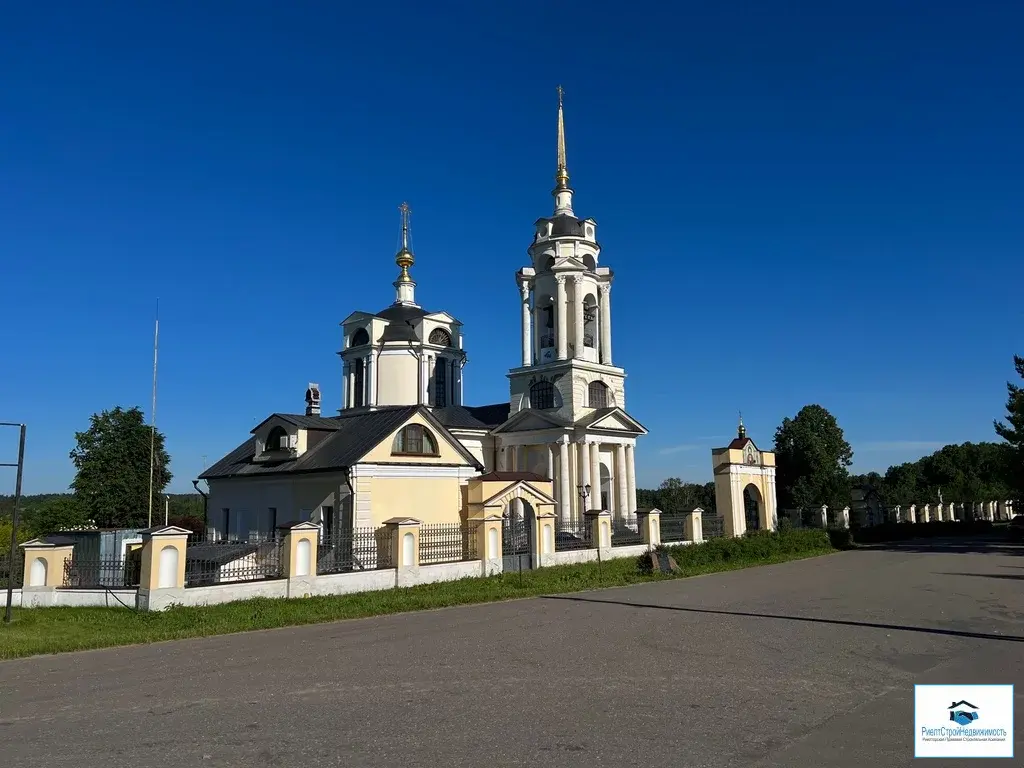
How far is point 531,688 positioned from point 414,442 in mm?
16345

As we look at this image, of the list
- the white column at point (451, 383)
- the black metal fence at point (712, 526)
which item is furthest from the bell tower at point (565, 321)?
the black metal fence at point (712, 526)

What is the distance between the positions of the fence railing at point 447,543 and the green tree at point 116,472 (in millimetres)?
29274

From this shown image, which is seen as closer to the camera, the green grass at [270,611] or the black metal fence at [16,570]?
the green grass at [270,611]

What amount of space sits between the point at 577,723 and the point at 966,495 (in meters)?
72.4

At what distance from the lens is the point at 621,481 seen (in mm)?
37031

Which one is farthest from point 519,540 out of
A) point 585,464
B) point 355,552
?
point 585,464

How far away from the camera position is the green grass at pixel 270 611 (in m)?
12.3

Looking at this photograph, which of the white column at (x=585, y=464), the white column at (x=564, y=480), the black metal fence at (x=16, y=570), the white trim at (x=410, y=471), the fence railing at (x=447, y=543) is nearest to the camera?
the black metal fence at (x=16, y=570)

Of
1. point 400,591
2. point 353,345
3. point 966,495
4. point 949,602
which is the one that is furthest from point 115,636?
point 966,495

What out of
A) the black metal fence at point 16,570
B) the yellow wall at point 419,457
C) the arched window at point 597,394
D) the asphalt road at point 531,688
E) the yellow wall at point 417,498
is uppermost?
the arched window at point 597,394

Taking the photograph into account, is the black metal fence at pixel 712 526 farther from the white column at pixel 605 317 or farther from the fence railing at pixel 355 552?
the fence railing at pixel 355 552

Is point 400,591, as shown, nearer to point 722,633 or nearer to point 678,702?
point 722,633

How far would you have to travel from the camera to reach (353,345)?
45.0 m

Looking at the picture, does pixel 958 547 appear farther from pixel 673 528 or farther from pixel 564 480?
pixel 564 480
